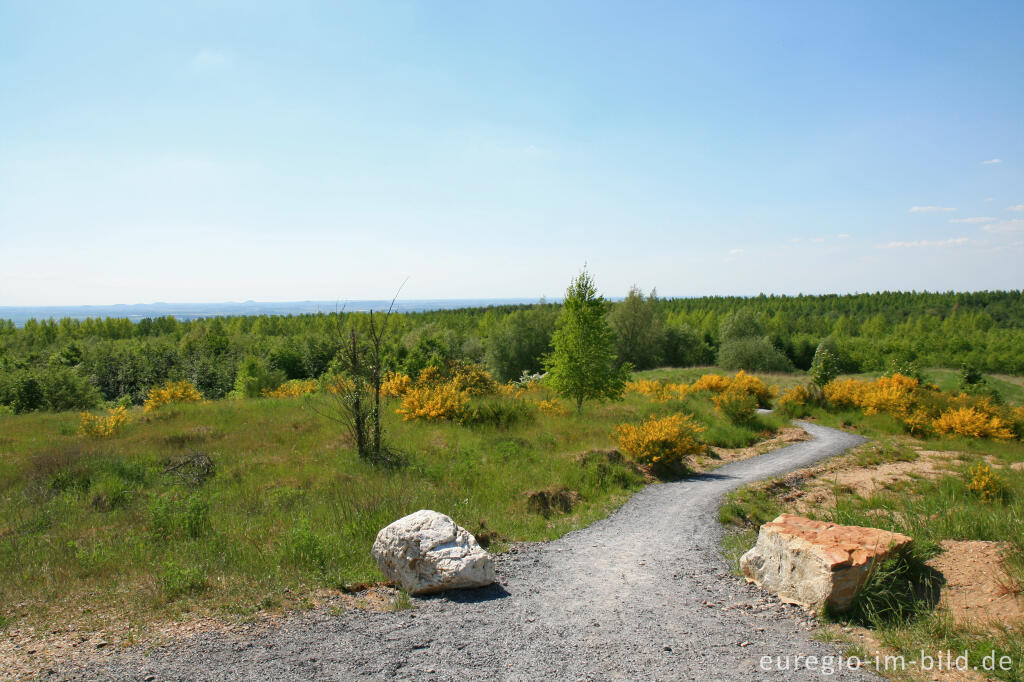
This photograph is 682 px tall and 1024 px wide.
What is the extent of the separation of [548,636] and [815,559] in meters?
2.65

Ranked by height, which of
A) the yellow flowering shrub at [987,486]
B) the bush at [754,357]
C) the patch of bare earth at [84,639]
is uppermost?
the patch of bare earth at [84,639]

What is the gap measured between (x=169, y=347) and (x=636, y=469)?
5782 centimetres

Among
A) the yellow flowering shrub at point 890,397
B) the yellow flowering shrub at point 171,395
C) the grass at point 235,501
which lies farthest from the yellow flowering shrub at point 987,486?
the yellow flowering shrub at point 171,395

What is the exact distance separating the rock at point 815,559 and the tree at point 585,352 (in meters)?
11.8

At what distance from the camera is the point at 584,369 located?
17.7 metres

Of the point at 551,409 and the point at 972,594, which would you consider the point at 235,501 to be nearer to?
the point at 972,594

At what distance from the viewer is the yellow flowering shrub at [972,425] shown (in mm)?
16656

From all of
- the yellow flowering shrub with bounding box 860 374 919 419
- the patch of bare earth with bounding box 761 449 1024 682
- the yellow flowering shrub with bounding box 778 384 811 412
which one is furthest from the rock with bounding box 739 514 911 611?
the yellow flowering shrub with bounding box 778 384 811 412

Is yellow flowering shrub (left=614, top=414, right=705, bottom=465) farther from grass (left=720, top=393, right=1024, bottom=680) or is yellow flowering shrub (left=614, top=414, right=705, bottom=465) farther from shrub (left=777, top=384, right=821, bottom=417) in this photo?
shrub (left=777, top=384, right=821, bottom=417)

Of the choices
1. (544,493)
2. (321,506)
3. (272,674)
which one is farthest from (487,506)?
(272,674)

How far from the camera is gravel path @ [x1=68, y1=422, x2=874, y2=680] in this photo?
3982 mm

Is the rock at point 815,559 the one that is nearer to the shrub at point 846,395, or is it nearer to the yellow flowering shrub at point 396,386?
the yellow flowering shrub at point 396,386

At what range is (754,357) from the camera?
5756 cm

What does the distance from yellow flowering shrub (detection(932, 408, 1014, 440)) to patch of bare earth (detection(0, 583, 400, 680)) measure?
20232 millimetres
